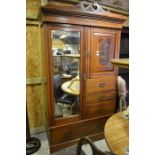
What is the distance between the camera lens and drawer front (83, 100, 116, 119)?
223 centimetres

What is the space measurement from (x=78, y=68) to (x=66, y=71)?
0.17 m

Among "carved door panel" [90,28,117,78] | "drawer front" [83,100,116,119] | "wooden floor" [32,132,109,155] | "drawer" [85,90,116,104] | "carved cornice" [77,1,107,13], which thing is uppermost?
"carved cornice" [77,1,107,13]

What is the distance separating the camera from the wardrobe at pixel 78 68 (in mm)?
1870

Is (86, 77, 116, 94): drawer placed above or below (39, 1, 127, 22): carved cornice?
below

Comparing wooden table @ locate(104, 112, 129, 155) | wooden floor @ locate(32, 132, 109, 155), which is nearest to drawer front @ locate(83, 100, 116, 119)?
wooden floor @ locate(32, 132, 109, 155)

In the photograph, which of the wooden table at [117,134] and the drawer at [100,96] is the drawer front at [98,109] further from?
the wooden table at [117,134]

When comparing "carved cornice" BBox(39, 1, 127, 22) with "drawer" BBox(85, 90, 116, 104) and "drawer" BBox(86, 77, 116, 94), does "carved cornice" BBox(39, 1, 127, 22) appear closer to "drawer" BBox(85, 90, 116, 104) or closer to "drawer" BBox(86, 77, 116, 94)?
"drawer" BBox(86, 77, 116, 94)

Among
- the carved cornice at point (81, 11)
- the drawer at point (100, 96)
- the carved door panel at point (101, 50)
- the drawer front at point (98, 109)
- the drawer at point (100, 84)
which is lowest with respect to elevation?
the drawer front at point (98, 109)

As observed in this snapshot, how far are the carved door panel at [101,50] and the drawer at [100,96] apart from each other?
10.8 inches

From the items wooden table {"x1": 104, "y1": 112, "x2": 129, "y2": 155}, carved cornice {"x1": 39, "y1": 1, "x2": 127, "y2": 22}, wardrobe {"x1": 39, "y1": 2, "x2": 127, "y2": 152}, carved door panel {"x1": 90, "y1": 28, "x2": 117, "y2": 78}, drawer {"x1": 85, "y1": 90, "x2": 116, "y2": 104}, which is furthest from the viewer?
drawer {"x1": 85, "y1": 90, "x2": 116, "y2": 104}

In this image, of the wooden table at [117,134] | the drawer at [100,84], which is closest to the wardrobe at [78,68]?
the drawer at [100,84]
